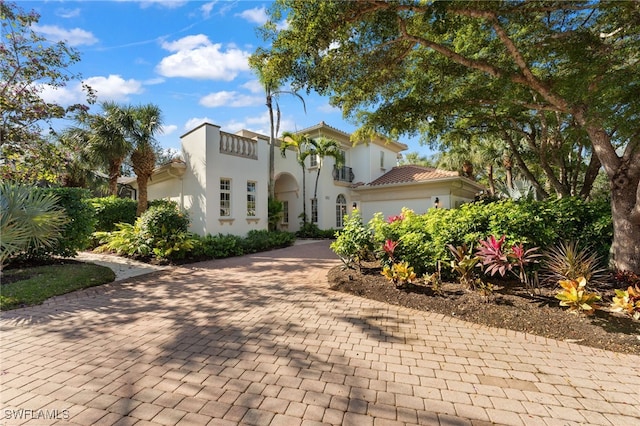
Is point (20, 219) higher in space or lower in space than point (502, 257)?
higher

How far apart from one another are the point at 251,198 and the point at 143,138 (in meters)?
5.44

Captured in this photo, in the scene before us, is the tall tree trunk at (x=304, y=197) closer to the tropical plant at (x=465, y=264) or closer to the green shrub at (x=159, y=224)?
the green shrub at (x=159, y=224)

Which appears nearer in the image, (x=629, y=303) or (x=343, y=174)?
(x=629, y=303)

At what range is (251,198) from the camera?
14695 mm

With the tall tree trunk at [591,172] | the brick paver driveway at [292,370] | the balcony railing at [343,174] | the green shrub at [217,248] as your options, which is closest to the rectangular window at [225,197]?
the green shrub at [217,248]

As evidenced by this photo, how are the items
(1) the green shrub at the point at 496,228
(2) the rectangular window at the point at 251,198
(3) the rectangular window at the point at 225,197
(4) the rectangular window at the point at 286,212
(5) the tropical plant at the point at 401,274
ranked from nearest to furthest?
(1) the green shrub at the point at 496,228 → (5) the tropical plant at the point at 401,274 → (3) the rectangular window at the point at 225,197 → (2) the rectangular window at the point at 251,198 → (4) the rectangular window at the point at 286,212

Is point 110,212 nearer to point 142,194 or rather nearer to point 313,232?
point 142,194

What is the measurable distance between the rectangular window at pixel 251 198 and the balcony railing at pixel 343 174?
6.71 meters

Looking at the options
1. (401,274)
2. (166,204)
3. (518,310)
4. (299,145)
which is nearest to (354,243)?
(401,274)

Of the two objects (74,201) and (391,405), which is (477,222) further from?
(74,201)

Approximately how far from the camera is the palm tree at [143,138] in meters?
12.5

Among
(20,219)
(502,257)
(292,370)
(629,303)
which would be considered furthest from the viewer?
(20,219)

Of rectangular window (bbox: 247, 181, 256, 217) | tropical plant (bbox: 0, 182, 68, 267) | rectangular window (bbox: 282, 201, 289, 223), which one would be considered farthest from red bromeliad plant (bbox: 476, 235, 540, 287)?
rectangular window (bbox: 282, 201, 289, 223)

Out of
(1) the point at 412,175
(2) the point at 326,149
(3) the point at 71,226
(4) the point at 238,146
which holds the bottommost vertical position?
(3) the point at 71,226
